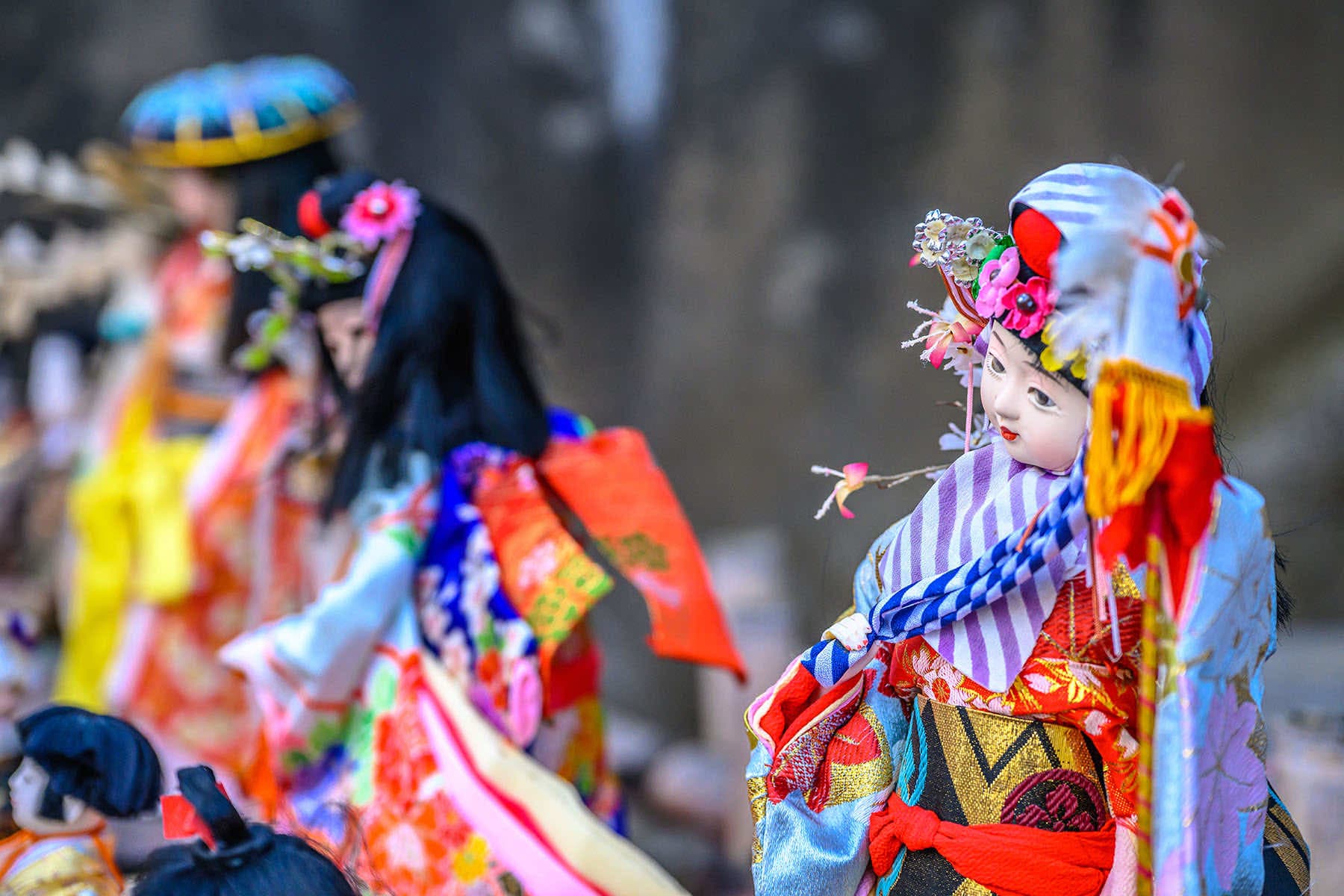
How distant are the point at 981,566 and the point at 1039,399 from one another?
0.22 metres

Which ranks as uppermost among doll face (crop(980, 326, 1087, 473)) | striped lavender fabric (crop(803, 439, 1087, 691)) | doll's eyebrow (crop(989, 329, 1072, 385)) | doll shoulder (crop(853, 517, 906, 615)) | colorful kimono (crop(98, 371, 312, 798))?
doll's eyebrow (crop(989, 329, 1072, 385))

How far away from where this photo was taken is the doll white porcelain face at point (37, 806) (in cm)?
193

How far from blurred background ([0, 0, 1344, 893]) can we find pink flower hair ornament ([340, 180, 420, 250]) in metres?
0.46

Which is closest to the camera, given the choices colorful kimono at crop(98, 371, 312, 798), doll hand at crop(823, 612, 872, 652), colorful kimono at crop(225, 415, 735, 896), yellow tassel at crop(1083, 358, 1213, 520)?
yellow tassel at crop(1083, 358, 1213, 520)

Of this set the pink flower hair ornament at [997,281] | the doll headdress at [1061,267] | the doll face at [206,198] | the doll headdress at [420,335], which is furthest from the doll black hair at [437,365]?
the doll face at [206,198]

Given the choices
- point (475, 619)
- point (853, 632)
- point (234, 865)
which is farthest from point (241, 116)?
point (853, 632)

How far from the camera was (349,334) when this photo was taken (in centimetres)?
268

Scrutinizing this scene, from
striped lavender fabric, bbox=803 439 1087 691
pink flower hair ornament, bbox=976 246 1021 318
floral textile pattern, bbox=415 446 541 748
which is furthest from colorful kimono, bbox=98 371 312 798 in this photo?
pink flower hair ornament, bbox=976 246 1021 318

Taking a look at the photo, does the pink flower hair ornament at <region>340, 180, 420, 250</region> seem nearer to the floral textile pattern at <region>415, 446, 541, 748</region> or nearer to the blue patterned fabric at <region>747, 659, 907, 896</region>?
the floral textile pattern at <region>415, 446, 541, 748</region>

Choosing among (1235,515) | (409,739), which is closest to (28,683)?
(409,739)

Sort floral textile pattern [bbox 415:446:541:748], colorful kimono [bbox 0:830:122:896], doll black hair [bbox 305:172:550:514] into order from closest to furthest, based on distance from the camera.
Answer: colorful kimono [bbox 0:830:122:896] → floral textile pattern [bbox 415:446:541:748] → doll black hair [bbox 305:172:550:514]

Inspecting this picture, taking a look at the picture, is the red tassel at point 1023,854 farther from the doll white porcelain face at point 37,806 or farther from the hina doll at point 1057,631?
the doll white porcelain face at point 37,806

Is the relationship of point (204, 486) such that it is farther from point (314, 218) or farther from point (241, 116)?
point (314, 218)

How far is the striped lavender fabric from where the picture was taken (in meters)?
1.50
